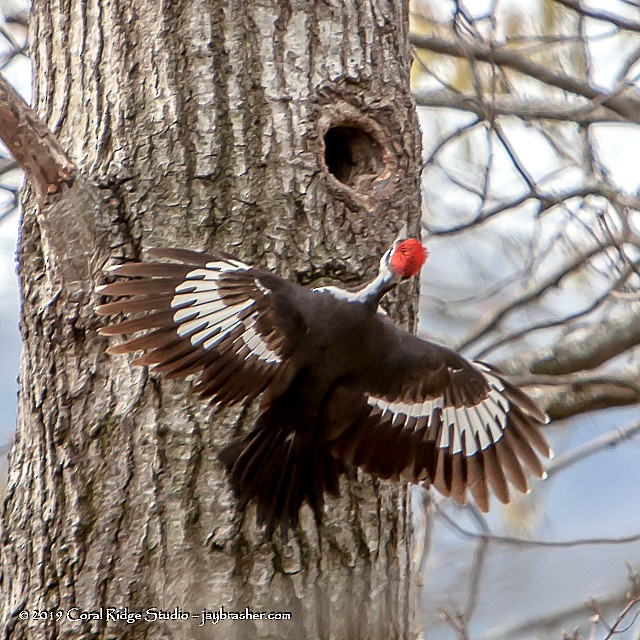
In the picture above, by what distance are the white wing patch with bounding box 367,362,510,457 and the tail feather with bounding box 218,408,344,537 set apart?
342mm

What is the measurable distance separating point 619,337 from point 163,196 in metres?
2.23

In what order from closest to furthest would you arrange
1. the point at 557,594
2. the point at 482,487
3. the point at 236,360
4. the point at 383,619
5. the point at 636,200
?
the point at 236,360 → the point at 383,619 → the point at 482,487 → the point at 636,200 → the point at 557,594

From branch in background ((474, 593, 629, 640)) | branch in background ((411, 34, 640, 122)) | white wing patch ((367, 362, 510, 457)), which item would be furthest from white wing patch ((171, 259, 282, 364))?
branch in background ((474, 593, 629, 640))

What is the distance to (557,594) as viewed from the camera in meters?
5.60

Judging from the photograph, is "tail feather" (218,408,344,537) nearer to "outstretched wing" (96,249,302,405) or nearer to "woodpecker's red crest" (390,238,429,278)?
"outstretched wing" (96,249,302,405)

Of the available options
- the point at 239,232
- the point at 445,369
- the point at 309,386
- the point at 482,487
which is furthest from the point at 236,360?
the point at 482,487

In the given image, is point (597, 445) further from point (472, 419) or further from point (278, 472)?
point (278, 472)

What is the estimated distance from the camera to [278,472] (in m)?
2.36

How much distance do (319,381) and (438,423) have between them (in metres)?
0.44

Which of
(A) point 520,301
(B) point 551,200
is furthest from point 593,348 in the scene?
(B) point 551,200

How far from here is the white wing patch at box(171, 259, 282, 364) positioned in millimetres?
2160

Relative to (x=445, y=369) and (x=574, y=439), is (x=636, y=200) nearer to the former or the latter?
(x=445, y=369)

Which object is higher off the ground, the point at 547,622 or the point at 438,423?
the point at 438,423

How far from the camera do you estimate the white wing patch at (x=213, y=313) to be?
2160mm
